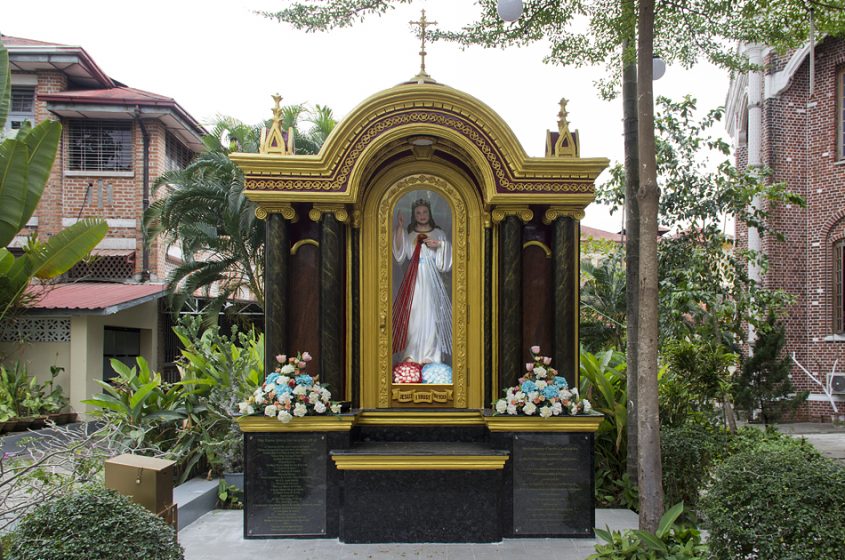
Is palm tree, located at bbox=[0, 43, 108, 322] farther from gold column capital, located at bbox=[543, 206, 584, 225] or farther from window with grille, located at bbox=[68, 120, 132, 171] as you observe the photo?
window with grille, located at bbox=[68, 120, 132, 171]

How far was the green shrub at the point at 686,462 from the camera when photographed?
7.84 metres

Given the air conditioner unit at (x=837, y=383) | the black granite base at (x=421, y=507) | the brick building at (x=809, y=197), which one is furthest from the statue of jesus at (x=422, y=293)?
the air conditioner unit at (x=837, y=383)

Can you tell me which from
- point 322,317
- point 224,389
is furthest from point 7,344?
point 322,317

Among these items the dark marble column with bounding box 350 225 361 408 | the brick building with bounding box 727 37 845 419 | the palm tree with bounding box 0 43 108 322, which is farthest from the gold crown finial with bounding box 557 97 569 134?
the brick building with bounding box 727 37 845 419

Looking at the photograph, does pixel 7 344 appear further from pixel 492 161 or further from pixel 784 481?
pixel 784 481

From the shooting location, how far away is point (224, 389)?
32.0 feet

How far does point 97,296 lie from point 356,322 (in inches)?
423

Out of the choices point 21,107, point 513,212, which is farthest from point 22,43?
point 513,212

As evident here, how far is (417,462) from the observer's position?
7.28m

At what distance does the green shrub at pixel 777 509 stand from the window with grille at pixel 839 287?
1550 centimetres

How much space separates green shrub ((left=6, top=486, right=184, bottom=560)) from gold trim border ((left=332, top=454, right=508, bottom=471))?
2.77m

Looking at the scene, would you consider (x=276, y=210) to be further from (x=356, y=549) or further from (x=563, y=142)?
(x=356, y=549)

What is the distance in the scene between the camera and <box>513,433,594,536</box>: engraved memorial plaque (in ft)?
24.2

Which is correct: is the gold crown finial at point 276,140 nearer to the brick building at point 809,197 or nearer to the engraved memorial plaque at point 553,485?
the engraved memorial plaque at point 553,485
